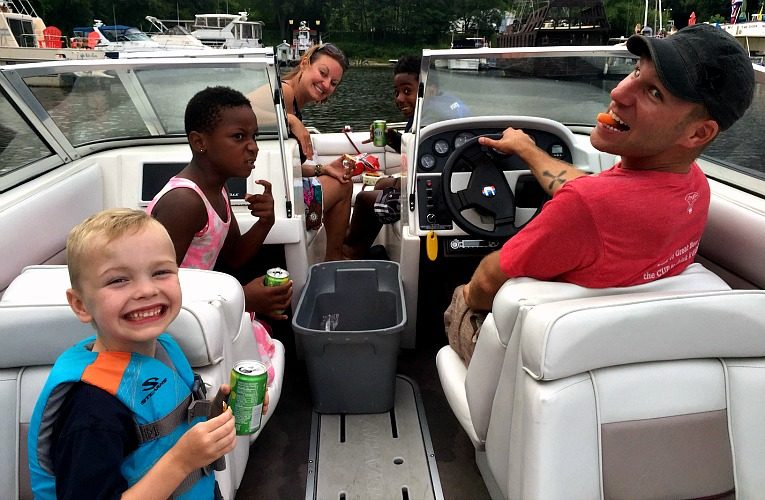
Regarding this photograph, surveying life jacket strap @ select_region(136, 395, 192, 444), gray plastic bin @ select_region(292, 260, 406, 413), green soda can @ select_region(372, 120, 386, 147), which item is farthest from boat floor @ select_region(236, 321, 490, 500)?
green soda can @ select_region(372, 120, 386, 147)

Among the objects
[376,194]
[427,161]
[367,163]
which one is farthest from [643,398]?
[367,163]

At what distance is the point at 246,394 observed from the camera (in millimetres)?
1160

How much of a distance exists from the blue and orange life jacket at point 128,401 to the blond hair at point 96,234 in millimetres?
156

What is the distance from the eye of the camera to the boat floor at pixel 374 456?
1872 millimetres

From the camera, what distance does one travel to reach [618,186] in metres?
1.39

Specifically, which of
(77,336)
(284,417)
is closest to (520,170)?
(284,417)

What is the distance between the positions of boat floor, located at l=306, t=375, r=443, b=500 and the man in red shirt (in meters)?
0.84

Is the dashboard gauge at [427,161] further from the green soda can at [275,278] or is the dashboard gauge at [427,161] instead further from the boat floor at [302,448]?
the green soda can at [275,278]

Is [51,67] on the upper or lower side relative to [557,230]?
upper

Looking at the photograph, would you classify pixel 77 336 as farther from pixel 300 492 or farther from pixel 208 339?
pixel 300 492

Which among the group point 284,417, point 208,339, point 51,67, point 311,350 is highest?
point 51,67

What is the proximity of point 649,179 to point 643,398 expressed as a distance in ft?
1.71

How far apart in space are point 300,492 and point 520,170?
5.42 feet

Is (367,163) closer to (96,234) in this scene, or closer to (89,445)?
(96,234)
